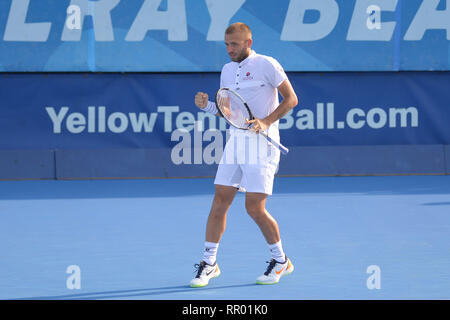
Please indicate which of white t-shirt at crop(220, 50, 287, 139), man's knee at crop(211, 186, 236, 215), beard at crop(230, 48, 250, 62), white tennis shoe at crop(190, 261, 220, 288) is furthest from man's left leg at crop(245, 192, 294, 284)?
beard at crop(230, 48, 250, 62)

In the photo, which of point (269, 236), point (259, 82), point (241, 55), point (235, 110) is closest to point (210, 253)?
A: point (269, 236)

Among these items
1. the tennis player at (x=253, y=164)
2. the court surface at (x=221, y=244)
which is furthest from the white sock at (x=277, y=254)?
the court surface at (x=221, y=244)

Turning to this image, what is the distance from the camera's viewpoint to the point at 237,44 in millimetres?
5820

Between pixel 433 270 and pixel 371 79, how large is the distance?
8.91 m

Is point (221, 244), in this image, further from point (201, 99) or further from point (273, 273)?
point (201, 99)

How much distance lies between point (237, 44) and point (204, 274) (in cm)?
160

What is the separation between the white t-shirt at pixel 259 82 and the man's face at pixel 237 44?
0.07 m

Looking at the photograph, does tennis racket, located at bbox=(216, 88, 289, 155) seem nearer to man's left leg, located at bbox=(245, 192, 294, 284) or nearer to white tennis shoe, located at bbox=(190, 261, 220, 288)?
man's left leg, located at bbox=(245, 192, 294, 284)

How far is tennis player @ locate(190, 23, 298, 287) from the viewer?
5.80 meters

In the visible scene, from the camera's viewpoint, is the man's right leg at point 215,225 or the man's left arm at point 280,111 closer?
the man's left arm at point 280,111

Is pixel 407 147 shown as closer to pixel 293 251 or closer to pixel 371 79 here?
pixel 371 79

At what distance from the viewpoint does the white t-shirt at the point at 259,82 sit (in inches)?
231

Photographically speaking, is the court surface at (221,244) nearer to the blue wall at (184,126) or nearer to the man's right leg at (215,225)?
the man's right leg at (215,225)

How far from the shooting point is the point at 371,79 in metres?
14.7
